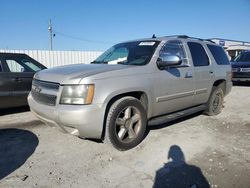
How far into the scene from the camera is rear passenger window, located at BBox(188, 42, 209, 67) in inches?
224

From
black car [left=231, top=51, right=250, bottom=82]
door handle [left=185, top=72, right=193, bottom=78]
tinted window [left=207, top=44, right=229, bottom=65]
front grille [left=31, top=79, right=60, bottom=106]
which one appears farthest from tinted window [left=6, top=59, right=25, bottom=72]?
black car [left=231, top=51, right=250, bottom=82]

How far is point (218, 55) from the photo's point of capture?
6652 mm

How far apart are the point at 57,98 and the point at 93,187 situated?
142 cm

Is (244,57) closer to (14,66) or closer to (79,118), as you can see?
(14,66)

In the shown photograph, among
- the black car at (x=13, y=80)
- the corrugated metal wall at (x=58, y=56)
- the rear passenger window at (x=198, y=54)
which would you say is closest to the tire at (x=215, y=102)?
the rear passenger window at (x=198, y=54)

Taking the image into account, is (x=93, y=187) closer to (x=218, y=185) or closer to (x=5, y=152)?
(x=218, y=185)

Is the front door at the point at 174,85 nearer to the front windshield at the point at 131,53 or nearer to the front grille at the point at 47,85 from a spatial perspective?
the front windshield at the point at 131,53

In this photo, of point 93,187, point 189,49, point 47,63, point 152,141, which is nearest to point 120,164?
point 93,187

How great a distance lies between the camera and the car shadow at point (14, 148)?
12.0 feet

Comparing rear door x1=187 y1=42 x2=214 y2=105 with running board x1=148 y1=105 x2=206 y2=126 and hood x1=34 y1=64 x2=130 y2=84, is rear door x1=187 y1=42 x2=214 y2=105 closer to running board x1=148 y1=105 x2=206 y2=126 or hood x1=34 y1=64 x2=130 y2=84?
running board x1=148 y1=105 x2=206 y2=126

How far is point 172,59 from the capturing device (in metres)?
4.60

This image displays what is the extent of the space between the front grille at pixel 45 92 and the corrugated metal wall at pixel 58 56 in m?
8.93

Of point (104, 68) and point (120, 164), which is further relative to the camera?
point (104, 68)

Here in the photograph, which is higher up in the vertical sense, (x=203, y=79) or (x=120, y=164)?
(x=203, y=79)
